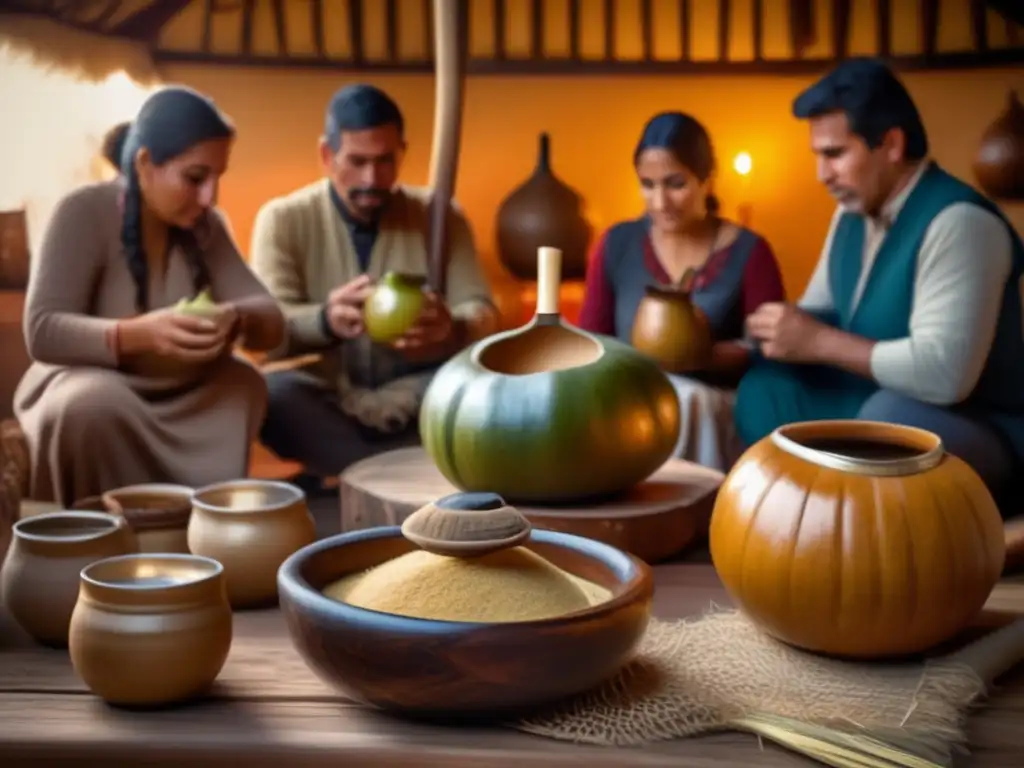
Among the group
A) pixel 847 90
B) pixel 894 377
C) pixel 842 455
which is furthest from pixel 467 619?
pixel 847 90

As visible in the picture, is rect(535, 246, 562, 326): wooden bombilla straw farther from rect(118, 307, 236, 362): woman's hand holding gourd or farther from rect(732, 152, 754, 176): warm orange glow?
rect(732, 152, 754, 176): warm orange glow

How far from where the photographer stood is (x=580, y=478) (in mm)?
1907

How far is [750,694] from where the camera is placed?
1383 millimetres

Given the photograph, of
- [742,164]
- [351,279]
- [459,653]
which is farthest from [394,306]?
[459,653]

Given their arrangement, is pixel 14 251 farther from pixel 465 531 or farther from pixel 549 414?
pixel 465 531

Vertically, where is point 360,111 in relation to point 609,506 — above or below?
above

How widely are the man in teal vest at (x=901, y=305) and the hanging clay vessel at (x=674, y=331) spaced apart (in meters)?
0.12

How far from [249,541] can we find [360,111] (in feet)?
5.20

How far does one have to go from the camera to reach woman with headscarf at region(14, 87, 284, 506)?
251 centimetres

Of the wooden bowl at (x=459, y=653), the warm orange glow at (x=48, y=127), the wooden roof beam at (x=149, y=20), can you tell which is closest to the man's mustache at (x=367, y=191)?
the warm orange glow at (x=48, y=127)

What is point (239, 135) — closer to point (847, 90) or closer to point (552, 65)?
point (552, 65)

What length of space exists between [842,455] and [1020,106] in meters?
2.35

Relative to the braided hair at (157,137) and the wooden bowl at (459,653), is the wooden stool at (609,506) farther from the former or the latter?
the braided hair at (157,137)

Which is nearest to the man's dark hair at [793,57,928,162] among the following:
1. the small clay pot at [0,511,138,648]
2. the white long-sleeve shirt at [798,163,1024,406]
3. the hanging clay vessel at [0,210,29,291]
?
the white long-sleeve shirt at [798,163,1024,406]
